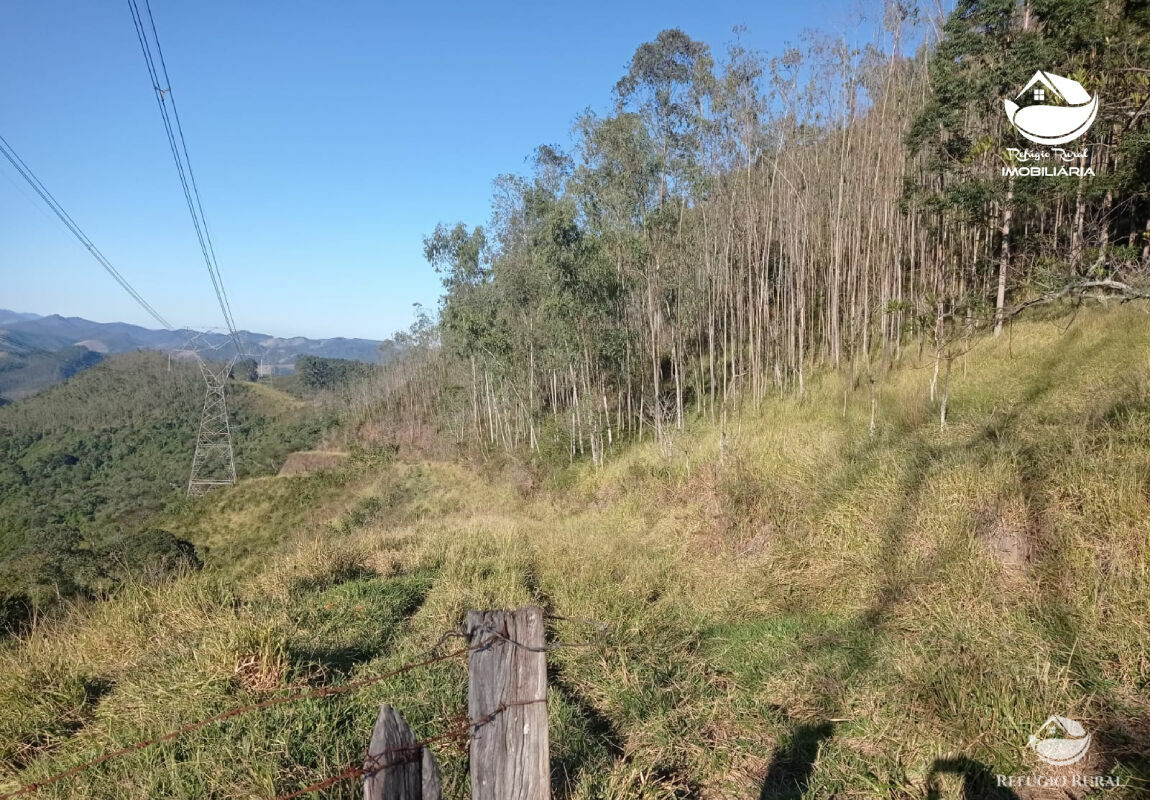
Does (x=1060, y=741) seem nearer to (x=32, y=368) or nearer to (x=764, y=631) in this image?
(x=764, y=631)

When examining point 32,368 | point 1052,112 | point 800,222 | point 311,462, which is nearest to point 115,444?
point 311,462

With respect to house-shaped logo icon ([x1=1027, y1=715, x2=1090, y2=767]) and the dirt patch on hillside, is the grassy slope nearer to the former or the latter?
house-shaped logo icon ([x1=1027, y1=715, x2=1090, y2=767])

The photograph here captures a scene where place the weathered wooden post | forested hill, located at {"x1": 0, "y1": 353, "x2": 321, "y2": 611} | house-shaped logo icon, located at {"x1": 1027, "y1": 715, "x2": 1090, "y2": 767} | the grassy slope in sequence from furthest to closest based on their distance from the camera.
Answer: forested hill, located at {"x1": 0, "y1": 353, "x2": 321, "y2": 611} → the grassy slope → house-shaped logo icon, located at {"x1": 1027, "y1": 715, "x2": 1090, "y2": 767} → the weathered wooden post

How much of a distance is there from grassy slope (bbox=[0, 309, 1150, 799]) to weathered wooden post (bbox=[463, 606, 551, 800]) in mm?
1517

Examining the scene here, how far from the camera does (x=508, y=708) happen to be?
4.98ft

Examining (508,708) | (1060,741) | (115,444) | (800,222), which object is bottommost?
(115,444)

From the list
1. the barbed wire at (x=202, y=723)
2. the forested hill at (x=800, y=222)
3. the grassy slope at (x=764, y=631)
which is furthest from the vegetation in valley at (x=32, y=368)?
the barbed wire at (x=202, y=723)

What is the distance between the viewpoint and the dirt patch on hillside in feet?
108

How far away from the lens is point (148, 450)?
52438mm

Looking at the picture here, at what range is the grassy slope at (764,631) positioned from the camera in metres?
2.98

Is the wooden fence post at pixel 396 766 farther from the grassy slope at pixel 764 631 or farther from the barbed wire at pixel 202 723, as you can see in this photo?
the grassy slope at pixel 764 631

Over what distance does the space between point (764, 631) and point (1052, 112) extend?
339 inches

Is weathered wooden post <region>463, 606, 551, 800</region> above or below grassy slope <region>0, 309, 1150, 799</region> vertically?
above

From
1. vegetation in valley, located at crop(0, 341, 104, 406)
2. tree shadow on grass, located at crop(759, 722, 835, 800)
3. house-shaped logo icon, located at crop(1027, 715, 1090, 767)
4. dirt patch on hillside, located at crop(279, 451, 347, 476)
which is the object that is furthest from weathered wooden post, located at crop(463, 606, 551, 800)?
vegetation in valley, located at crop(0, 341, 104, 406)
